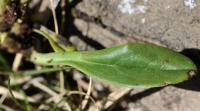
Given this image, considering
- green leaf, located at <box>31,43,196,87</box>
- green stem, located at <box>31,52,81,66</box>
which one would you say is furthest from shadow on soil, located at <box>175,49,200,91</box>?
green stem, located at <box>31,52,81,66</box>

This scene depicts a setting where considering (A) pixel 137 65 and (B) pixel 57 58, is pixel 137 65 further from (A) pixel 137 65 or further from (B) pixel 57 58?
(B) pixel 57 58

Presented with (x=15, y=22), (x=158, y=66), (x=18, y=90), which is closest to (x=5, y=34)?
(x=15, y=22)

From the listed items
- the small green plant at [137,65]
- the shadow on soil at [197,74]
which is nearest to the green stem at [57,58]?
the small green plant at [137,65]

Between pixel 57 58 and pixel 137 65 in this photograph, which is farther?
pixel 57 58

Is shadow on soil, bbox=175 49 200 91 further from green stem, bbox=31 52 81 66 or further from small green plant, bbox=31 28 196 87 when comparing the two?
green stem, bbox=31 52 81 66

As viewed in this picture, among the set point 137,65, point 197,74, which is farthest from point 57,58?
point 197,74

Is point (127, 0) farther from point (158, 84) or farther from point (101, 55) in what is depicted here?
point (158, 84)

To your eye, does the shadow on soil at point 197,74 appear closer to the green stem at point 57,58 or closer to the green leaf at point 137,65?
the green leaf at point 137,65

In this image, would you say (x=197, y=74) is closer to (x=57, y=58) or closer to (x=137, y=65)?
(x=137, y=65)

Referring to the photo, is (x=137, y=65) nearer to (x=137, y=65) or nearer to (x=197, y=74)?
(x=137, y=65)
